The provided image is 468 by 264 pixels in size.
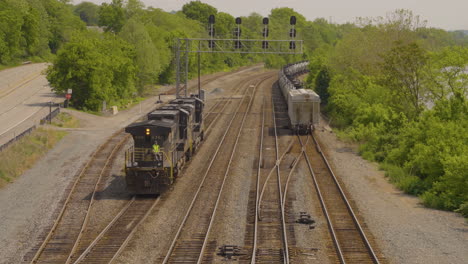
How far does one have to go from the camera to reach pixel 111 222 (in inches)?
806

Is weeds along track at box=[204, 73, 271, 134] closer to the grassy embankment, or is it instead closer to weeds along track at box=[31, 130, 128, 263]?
the grassy embankment

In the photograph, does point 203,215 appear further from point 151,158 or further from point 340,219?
point 340,219

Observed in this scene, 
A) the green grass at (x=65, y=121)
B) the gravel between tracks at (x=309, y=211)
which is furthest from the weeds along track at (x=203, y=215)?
the green grass at (x=65, y=121)

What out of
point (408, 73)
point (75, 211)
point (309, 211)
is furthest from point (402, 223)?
point (408, 73)

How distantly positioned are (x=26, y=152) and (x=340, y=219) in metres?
20.7

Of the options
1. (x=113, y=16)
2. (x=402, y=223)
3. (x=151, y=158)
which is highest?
(x=113, y=16)

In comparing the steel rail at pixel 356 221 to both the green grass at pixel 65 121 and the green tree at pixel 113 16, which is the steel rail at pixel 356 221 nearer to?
the green grass at pixel 65 121

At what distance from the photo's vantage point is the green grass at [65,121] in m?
Answer: 45.1

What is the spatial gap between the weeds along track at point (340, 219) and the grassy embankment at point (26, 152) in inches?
636

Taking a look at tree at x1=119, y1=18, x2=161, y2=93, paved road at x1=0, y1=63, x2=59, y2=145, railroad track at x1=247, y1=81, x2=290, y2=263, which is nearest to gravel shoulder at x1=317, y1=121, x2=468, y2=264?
railroad track at x1=247, y1=81, x2=290, y2=263

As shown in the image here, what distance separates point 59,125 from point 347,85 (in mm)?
28512

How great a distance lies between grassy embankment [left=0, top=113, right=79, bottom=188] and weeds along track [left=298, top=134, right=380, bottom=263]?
16.2m

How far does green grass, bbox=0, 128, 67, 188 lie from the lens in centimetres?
2850

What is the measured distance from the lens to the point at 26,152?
107 ft
